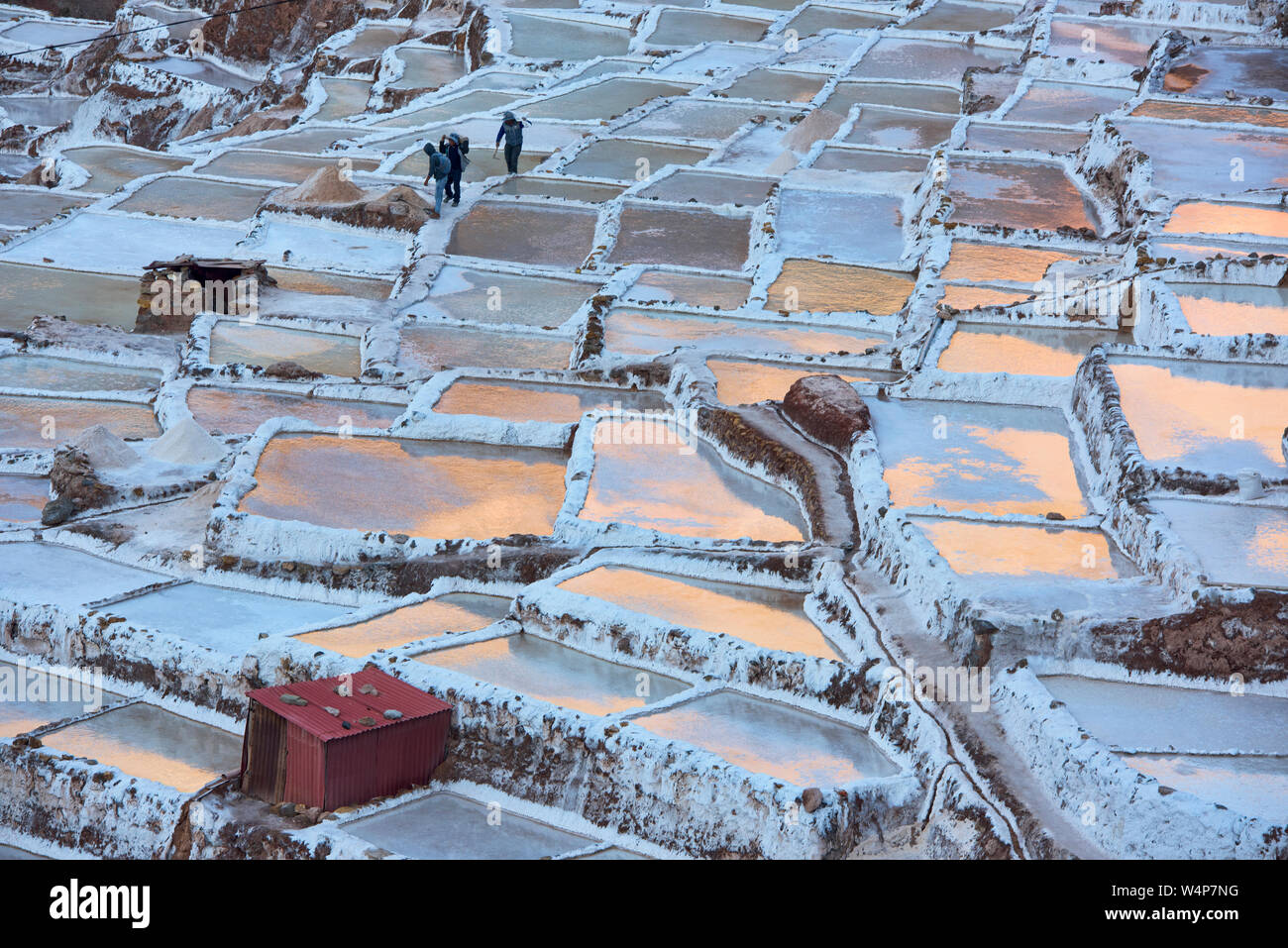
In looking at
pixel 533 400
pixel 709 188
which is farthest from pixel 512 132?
pixel 533 400

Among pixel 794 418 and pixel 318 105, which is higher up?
pixel 318 105

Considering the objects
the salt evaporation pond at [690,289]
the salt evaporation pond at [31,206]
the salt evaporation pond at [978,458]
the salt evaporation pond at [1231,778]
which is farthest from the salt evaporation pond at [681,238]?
the salt evaporation pond at [1231,778]

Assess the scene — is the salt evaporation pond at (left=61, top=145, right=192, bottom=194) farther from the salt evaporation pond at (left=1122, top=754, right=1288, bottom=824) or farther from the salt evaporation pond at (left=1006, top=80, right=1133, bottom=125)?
the salt evaporation pond at (left=1122, top=754, right=1288, bottom=824)

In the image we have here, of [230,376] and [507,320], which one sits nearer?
[230,376]

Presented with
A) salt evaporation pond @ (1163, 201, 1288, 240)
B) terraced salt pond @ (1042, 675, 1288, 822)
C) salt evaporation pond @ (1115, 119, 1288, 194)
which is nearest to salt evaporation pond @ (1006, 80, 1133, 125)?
salt evaporation pond @ (1115, 119, 1288, 194)

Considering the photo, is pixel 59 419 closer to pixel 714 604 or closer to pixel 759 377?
pixel 759 377

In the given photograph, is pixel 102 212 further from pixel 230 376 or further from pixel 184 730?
pixel 184 730

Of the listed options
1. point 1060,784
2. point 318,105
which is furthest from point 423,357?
point 318,105
